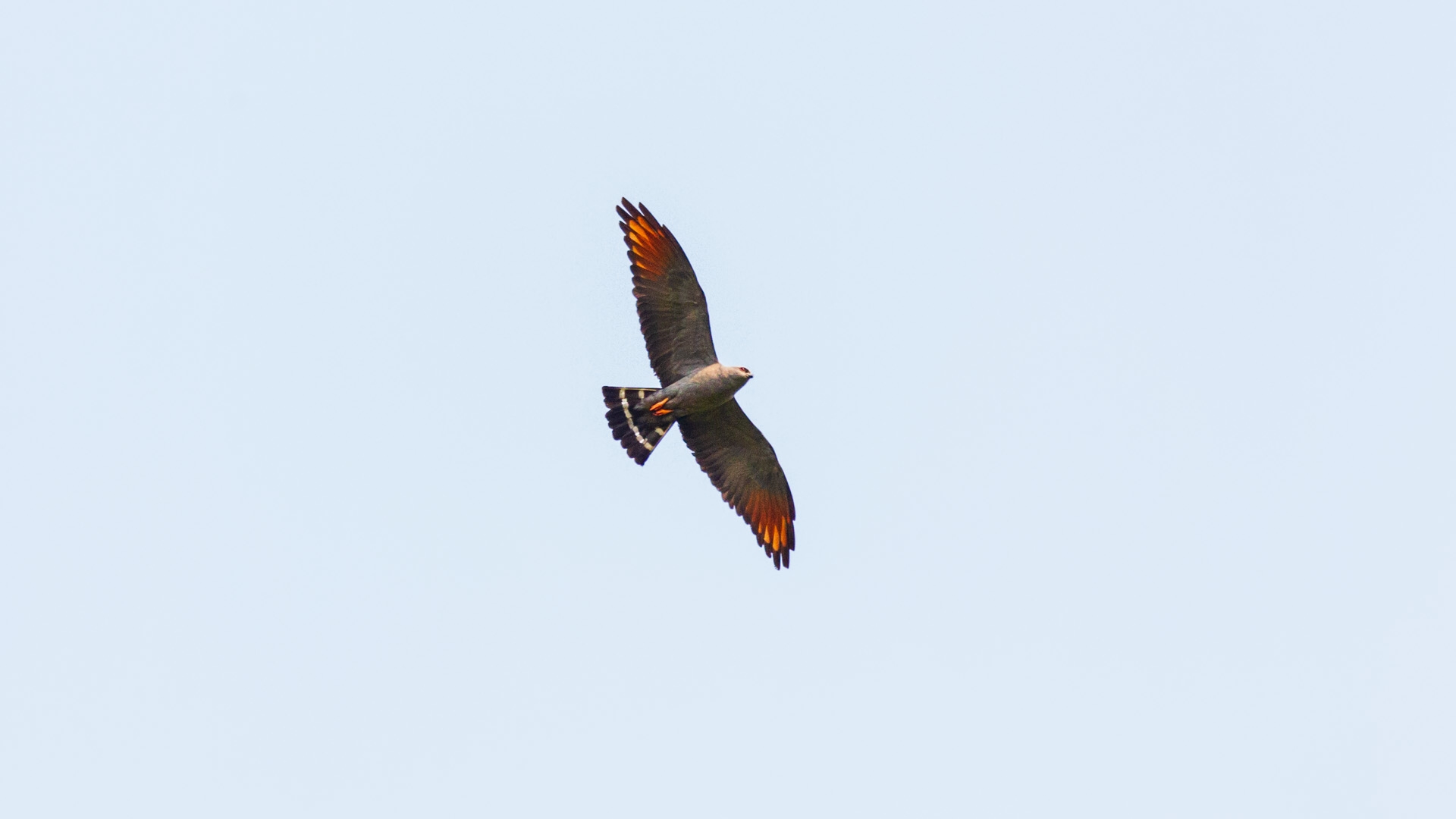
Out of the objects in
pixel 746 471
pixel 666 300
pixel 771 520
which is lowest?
pixel 771 520

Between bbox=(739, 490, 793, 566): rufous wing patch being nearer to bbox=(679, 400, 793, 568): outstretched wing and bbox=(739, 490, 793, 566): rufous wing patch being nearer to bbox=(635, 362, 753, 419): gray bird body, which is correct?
bbox=(679, 400, 793, 568): outstretched wing

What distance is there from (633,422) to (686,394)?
971 millimetres

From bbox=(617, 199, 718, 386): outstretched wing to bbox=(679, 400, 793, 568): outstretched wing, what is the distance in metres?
0.97

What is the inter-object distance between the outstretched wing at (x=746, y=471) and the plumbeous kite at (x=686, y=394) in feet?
0.04

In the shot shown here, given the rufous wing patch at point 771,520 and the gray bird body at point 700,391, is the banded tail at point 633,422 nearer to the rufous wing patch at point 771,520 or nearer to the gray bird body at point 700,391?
the gray bird body at point 700,391

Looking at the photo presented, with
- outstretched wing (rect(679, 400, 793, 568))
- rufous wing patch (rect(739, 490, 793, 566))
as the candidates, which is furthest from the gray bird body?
rufous wing patch (rect(739, 490, 793, 566))

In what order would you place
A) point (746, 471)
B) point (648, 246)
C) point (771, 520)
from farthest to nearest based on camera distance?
point (771, 520) → point (746, 471) → point (648, 246)

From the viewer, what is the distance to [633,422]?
80.1 feet

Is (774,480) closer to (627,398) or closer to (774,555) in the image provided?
(774,555)

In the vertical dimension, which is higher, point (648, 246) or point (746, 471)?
point (648, 246)

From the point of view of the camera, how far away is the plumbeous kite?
23.8 m

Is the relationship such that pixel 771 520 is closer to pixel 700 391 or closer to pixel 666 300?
pixel 700 391

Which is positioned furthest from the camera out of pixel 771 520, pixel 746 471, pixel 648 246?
pixel 771 520

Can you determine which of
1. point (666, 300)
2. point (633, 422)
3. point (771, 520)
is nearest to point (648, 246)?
point (666, 300)
